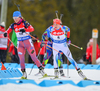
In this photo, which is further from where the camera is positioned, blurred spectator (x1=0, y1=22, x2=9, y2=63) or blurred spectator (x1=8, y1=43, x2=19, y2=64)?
blurred spectator (x1=8, y1=43, x2=19, y2=64)

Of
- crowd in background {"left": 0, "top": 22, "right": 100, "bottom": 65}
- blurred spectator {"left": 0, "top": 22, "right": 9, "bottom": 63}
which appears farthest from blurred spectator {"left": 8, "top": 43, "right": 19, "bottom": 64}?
Answer: blurred spectator {"left": 0, "top": 22, "right": 9, "bottom": 63}

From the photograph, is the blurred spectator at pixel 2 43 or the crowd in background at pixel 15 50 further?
the crowd in background at pixel 15 50

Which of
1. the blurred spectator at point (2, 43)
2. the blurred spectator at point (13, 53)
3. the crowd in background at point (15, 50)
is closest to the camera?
the blurred spectator at point (2, 43)

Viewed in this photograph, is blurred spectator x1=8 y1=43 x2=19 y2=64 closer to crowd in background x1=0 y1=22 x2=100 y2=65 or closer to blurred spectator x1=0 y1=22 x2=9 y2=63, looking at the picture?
crowd in background x1=0 y1=22 x2=100 y2=65

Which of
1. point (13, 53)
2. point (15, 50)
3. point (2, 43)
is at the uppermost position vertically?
point (2, 43)

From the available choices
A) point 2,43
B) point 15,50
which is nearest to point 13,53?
→ point 15,50

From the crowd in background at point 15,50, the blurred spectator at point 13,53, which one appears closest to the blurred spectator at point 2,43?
the crowd in background at point 15,50

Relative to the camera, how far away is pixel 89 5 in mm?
42062

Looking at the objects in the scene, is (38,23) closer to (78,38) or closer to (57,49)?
(78,38)

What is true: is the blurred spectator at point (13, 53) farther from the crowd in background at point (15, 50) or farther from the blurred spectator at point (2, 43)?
the blurred spectator at point (2, 43)

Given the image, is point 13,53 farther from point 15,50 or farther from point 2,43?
point 2,43

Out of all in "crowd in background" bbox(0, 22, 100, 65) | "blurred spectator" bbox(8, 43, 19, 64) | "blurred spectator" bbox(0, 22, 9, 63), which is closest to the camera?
"blurred spectator" bbox(0, 22, 9, 63)

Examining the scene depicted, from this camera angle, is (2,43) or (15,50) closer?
(2,43)

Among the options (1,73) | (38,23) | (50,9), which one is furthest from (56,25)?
(50,9)
